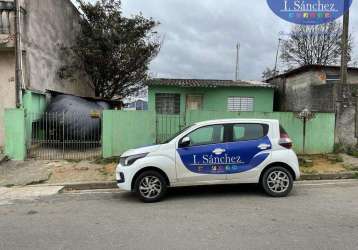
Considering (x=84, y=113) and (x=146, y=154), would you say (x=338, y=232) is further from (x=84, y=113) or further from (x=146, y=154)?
(x=84, y=113)

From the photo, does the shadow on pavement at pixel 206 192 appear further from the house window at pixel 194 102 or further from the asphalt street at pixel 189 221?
the house window at pixel 194 102

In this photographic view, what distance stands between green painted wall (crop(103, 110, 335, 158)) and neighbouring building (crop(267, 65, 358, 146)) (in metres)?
0.48

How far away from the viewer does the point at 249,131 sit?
7992mm

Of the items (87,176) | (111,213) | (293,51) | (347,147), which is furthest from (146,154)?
(293,51)

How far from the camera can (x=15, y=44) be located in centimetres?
1209

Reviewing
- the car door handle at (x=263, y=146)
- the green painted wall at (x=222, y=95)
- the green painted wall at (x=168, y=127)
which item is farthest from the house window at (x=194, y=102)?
the car door handle at (x=263, y=146)

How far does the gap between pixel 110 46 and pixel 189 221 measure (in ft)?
45.7

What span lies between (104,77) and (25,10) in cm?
713

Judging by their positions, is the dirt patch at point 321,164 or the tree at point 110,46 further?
the tree at point 110,46

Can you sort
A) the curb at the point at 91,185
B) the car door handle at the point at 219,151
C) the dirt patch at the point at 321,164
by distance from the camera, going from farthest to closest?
the dirt patch at the point at 321,164, the curb at the point at 91,185, the car door handle at the point at 219,151

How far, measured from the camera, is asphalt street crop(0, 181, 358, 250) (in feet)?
16.4

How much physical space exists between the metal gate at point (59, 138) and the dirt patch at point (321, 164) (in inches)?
254

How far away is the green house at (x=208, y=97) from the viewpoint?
60.8 feet

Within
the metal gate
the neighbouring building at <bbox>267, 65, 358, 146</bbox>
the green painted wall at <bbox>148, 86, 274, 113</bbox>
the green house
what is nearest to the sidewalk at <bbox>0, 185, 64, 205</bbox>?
the metal gate
